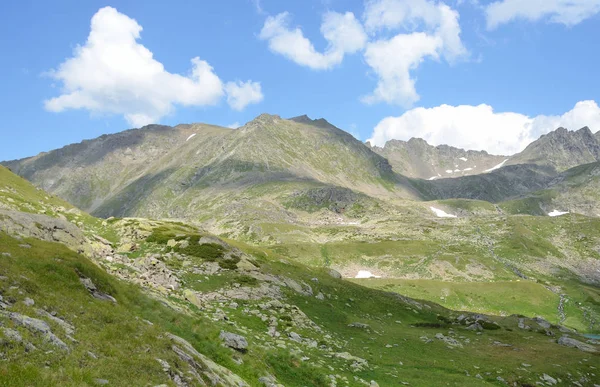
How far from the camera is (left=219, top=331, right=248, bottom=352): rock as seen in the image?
74.7 feet

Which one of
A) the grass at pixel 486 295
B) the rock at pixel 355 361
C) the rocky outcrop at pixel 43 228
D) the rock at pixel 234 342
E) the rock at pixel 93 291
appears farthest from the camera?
the grass at pixel 486 295

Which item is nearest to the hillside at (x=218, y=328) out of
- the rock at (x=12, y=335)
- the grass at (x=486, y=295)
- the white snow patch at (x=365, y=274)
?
the rock at (x=12, y=335)

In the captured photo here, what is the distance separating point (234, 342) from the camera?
23031mm

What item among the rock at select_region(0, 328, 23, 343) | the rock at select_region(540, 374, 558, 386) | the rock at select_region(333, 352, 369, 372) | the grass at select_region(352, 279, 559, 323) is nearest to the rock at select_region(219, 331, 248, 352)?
the rock at select_region(333, 352, 369, 372)

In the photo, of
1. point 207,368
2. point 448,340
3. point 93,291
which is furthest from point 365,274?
point 207,368

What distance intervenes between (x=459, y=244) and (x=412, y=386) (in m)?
164

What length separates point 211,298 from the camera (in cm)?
3694

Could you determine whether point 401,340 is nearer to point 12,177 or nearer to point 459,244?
point 12,177

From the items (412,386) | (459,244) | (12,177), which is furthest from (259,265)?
(459,244)

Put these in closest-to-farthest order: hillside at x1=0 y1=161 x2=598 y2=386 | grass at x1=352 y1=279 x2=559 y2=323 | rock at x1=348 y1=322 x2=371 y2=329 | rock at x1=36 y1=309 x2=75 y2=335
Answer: hillside at x1=0 y1=161 x2=598 y2=386
rock at x1=36 y1=309 x2=75 y2=335
rock at x1=348 y1=322 x2=371 y2=329
grass at x1=352 y1=279 x2=559 y2=323

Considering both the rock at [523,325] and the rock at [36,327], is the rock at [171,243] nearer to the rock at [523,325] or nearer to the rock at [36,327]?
the rock at [36,327]

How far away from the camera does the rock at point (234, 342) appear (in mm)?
22781

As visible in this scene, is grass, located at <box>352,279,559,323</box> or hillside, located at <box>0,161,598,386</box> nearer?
hillside, located at <box>0,161,598,386</box>

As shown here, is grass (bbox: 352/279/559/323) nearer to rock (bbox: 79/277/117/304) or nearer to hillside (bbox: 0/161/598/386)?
hillside (bbox: 0/161/598/386)
